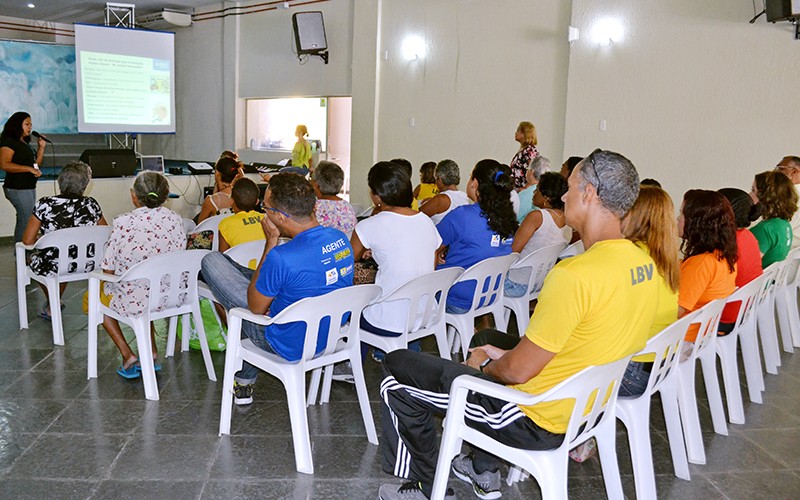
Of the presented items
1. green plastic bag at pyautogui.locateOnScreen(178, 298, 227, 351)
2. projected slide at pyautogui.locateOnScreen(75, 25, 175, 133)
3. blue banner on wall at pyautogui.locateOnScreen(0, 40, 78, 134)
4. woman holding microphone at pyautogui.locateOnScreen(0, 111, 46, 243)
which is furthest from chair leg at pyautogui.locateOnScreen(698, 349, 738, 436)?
blue banner on wall at pyautogui.locateOnScreen(0, 40, 78, 134)

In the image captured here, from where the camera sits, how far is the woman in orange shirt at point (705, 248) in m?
2.77

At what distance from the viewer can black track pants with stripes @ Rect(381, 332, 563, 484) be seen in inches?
82.7

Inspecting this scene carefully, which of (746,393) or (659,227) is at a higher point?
(659,227)

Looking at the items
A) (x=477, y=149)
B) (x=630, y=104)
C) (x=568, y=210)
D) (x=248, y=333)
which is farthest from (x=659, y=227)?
(x=477, y=149)

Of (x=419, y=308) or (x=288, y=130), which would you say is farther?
(x=288, y=130)

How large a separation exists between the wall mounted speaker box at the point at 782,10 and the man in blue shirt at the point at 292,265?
4439 millimetres

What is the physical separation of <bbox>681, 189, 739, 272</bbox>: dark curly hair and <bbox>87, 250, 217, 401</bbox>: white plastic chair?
2.25 meters

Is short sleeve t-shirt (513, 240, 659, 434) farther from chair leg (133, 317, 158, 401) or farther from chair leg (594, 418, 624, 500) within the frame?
chair leg (133, 317, 158, 401)

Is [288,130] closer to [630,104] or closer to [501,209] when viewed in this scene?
[630,104]

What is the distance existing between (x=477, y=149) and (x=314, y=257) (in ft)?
19.3

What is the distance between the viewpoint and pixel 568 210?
213cm

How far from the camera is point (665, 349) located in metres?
2.36

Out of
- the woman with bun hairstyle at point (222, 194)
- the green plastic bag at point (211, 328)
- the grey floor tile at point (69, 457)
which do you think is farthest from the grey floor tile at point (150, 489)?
the woman with bun hairstyle at point (222, 194)

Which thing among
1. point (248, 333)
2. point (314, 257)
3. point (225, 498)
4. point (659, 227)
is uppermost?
point (659, 227)
